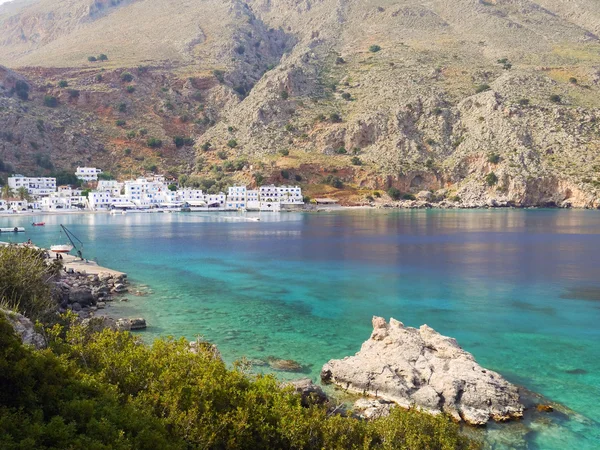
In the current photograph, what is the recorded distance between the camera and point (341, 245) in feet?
168

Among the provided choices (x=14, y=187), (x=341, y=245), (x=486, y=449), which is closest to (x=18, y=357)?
(x=486, y=449)

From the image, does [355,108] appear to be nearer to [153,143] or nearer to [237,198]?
[237,198]

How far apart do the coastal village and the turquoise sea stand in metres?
41.2

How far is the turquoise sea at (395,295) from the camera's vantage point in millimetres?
17734

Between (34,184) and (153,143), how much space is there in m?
28.2

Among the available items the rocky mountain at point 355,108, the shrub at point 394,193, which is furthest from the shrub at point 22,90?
the shrub at point 394,193

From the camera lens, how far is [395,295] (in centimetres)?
2962

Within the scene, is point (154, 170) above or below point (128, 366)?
above

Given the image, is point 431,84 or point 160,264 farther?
point 431,84

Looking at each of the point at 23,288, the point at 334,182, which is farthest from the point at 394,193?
the point at 23,288

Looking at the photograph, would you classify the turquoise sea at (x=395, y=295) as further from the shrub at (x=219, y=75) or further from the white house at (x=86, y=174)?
the shrub at (x=219, y=75)

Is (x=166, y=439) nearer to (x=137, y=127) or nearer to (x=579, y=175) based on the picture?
(x=579, y=175)

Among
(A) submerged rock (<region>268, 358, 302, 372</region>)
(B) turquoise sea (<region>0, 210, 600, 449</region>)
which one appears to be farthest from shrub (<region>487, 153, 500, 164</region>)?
(A) submerged rock (<region>268, 358, 302, 372</region>)

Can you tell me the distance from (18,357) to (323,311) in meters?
18.5
